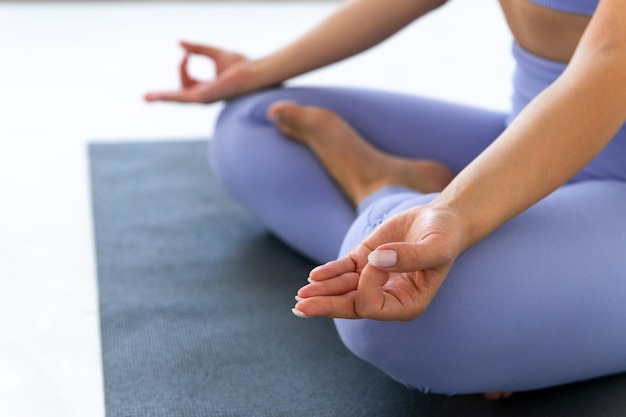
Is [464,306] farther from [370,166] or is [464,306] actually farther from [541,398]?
[370,166]

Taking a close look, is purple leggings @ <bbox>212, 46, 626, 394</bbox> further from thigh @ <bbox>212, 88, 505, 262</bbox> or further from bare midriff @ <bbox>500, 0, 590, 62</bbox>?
thigh @ <bbox>212, 88, 505, 262</bbox>

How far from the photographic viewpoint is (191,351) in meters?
1.50

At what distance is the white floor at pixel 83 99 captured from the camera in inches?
59.7

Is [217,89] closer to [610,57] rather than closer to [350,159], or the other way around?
[350,159]

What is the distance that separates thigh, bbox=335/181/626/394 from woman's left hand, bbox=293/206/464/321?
101 millimetres

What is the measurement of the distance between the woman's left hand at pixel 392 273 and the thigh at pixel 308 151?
0.57m

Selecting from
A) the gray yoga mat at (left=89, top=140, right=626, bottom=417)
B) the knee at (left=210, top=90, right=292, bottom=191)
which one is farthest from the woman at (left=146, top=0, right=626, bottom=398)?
the knee at (left=210, top=90, right=292, bottom=191)

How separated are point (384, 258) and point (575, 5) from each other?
56 centimetres

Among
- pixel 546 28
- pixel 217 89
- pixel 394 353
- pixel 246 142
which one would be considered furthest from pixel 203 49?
pixel 394 353

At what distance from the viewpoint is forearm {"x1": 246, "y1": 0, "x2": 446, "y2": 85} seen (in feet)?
5.79

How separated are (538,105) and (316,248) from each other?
2.09 feet

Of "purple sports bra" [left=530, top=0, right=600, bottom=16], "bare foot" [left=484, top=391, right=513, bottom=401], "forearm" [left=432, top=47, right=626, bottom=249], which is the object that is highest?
"purple sports bra" [left=530, top=0, right=600, bottom=16]

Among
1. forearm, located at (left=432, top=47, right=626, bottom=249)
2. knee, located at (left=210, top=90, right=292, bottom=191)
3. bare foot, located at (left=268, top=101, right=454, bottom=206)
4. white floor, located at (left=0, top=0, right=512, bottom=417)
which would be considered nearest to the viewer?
forearm, located at (left=432, top=47, right=626, bottom=249)

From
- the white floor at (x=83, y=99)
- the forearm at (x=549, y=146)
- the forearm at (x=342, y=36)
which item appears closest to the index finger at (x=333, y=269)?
the forearm at (x=549, y=146)
